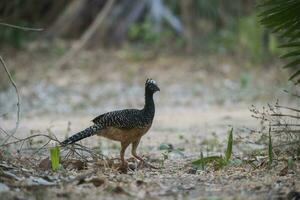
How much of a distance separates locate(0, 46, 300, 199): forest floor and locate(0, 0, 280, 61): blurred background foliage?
2.05ft

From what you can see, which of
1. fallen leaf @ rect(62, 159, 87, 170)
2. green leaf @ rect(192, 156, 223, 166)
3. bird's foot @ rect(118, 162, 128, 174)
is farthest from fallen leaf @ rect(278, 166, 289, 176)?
fallen leaf @ rect(62, 159, 87, 170)

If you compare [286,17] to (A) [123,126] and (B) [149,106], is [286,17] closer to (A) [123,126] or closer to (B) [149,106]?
(B) [149,106]

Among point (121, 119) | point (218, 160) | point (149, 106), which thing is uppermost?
point (149, 106)

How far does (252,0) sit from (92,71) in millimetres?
4541

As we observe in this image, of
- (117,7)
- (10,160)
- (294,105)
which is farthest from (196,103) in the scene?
(10,160)

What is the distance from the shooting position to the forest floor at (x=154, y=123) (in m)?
4.95

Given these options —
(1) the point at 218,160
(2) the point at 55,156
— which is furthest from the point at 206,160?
(2) the point at 55,156

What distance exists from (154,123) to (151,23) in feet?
25.5

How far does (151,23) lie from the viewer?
18.4 meters

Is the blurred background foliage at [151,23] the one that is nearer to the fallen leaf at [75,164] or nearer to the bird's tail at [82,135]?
the bird's tail at [82,135]

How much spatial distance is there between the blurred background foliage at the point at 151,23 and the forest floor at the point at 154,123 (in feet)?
2.05

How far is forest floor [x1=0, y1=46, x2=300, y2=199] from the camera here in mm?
4949

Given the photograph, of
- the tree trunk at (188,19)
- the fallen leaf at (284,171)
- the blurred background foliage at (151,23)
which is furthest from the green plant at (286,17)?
the tree trunk at (188,19)

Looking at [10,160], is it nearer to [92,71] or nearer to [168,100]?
[168,100]
